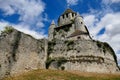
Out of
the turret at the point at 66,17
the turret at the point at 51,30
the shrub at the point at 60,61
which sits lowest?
the shrub at the point at 60,61

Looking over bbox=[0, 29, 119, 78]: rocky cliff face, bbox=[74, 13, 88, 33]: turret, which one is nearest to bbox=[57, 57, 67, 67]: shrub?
bbox=[0, 29, 119, 78]: rocky cliff face

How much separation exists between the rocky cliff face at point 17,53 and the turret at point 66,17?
80.3 ft

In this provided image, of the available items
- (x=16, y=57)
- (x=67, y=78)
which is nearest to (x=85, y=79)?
(x=67, y=78)

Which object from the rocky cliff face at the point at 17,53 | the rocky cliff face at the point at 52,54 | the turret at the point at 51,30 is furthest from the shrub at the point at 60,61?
the turret at the point at 51,30

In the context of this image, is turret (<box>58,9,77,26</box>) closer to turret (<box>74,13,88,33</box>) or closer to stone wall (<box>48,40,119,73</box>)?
turret (<box>74,13,88,33</box>)

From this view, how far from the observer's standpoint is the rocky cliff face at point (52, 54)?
79.7 ft

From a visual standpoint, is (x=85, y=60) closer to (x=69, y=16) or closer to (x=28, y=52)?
(x=28, y=52)

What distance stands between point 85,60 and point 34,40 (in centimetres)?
824

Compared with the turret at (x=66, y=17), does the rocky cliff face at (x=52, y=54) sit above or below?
below

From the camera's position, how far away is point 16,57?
2461 cm

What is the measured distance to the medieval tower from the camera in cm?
4755

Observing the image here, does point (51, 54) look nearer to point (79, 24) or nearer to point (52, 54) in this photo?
point (52, 54)

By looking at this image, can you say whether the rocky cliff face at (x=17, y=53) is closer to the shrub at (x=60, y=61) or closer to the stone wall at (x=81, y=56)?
the shrub at (x=60, y=61)

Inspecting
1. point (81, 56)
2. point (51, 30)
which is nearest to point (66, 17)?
point (51, 30)
